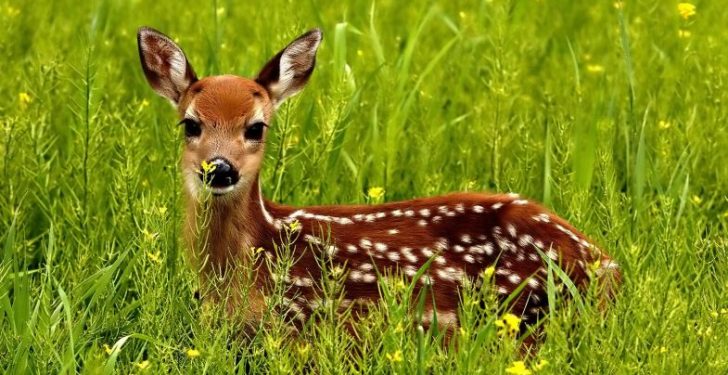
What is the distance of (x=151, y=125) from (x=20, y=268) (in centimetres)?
125

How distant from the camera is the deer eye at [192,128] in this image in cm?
533

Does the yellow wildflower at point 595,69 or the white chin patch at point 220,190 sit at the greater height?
the white chin patch at point 220,190

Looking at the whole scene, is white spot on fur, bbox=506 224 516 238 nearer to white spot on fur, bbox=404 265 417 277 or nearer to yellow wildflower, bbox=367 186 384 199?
white spot on fur, bbox=404 265 417 277

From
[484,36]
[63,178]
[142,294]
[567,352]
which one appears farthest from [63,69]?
[567,352]

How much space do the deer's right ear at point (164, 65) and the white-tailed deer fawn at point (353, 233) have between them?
0.09ft

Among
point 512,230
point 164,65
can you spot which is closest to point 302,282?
point 512,230

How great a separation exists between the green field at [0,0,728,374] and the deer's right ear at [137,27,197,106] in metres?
0.27

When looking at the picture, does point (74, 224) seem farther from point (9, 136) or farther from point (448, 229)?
point (448, 229)

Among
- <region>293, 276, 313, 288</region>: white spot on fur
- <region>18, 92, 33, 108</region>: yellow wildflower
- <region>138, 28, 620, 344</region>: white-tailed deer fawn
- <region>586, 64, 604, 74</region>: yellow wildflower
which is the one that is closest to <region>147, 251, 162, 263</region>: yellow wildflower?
<region>138, 28, 620, 344</region>: white-tailed deer fawn

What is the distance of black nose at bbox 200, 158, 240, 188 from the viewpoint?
16.9 feet

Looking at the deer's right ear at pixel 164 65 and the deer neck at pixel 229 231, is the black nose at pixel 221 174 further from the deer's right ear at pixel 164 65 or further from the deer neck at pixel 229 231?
the deer's right ear at pixel 164 65

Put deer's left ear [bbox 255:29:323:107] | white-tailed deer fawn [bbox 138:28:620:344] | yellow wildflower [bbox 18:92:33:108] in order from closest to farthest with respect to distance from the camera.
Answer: white-tailed deer fawn [bbox 138:28:620:344] < deer's left ear [bbox 255:29:323:107] < yellow wildflower [bbox 18:92:33:108]

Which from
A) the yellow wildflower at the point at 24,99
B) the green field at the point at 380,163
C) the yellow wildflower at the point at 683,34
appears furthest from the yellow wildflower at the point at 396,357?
the yellow wildflower at the point at 683,34

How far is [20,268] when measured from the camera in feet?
19.6
